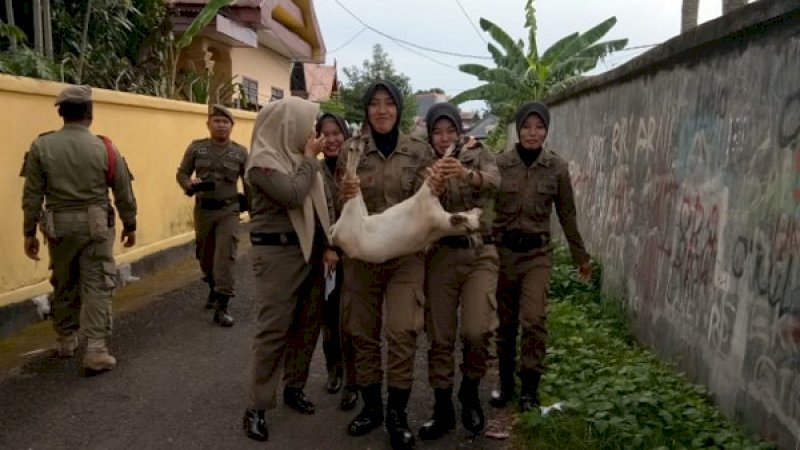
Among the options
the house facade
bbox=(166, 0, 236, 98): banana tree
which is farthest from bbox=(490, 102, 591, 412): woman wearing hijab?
the house facade

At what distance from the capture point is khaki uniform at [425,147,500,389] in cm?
411

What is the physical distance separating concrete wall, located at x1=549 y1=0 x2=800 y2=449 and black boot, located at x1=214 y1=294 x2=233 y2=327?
3463 mm

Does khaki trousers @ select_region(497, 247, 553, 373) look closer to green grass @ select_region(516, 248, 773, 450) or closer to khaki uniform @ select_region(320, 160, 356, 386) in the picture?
green grass @ select_region(516, 248, 773, 450)

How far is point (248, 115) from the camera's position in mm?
13484

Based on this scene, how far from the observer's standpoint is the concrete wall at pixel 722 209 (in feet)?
11.9

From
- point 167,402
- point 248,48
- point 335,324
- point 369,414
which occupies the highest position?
point 248,48

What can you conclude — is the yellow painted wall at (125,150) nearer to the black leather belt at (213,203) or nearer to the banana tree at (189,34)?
the banana tree at (189,34)

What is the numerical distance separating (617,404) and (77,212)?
371 centimetres

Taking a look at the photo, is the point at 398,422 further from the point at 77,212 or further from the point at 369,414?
the point at 77,212

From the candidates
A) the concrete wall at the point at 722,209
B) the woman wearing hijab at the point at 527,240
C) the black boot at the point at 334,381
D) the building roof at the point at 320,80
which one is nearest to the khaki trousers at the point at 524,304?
the woman wearing hijab at the point at 527,240

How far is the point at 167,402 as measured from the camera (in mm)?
4773

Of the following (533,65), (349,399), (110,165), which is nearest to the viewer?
(349,399)

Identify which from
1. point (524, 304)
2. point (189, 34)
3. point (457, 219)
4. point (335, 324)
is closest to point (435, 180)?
point (457, 219)

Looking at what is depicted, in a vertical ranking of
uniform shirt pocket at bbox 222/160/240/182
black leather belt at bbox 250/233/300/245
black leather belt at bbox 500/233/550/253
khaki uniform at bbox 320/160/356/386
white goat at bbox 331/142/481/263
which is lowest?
khaki uniform at bbox 320/160/356/386
